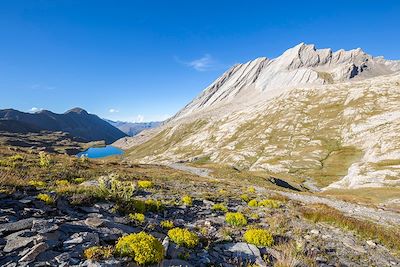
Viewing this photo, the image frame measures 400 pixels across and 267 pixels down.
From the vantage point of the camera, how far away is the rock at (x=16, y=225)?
8791mm

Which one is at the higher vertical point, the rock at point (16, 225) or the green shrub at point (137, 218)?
the rock at point (16, 225)

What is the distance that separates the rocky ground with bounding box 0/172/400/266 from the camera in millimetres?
7980

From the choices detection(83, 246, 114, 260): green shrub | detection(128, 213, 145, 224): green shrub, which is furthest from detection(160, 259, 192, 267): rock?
detection(128, 213, 145, 224): green shrub

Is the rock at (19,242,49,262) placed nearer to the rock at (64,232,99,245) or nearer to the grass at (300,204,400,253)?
the rock at (64,232,99,245)

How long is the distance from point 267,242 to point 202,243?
2908mm

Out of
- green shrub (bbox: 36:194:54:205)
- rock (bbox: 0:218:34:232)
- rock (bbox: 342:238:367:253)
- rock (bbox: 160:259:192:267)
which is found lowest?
rock (bbox: 342:238:367:253)

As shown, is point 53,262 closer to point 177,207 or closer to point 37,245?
point 37,245

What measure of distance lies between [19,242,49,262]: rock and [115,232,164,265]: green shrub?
1935 millimetres

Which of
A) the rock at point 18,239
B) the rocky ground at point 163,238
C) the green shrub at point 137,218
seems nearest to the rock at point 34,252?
the rocky ground at point 163,238

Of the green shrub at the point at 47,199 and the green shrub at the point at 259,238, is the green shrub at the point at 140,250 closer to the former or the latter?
the green shrub at the point at 259,238

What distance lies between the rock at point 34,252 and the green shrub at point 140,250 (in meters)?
1.93

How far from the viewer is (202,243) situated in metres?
11.5

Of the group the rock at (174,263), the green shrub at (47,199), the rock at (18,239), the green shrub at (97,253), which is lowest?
the rock at (174,263)

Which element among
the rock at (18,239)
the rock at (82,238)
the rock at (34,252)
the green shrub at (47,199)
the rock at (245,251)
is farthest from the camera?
the green shrub at (47,199)
